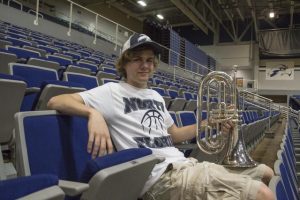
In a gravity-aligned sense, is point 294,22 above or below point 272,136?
above

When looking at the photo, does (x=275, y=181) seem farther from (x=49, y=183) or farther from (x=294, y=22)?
(x=294, y=22)

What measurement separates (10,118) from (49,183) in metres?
1.15

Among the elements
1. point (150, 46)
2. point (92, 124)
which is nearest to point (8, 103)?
point (92, 124)

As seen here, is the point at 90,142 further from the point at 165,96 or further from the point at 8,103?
the point at 165,96

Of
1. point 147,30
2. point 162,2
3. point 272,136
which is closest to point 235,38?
point 162,2

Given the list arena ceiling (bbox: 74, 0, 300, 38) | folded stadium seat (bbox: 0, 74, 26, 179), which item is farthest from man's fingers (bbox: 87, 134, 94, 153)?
arena ceiling (bbox: 74, 0, 300, 38)

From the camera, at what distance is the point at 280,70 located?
15844 mm

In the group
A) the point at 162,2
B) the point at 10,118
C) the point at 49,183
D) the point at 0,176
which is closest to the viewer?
the point at 49,183

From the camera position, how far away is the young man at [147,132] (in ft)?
4.11

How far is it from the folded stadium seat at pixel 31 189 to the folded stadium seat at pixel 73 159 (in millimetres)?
144

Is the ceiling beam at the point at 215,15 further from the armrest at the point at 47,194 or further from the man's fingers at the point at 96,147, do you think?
the armrest at the point at 47,194

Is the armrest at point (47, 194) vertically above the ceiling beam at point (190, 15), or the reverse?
the ceiling beam at point (190, 15)

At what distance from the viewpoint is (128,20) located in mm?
15914

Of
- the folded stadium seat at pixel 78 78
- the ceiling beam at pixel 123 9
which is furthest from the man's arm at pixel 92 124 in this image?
the ceiling beam at pixel 123 9
